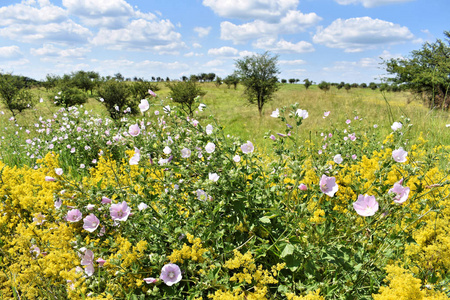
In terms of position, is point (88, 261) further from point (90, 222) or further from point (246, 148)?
point (246, 148)

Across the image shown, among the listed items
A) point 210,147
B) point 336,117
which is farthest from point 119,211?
point 336,117

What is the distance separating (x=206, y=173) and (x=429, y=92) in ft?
62.5

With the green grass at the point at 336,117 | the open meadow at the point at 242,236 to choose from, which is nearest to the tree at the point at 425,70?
the green grass at the point at 336,117

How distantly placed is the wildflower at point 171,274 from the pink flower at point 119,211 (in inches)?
16.5

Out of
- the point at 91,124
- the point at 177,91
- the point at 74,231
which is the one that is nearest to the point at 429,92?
the point at 177,91

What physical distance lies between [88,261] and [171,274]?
61 centimetres

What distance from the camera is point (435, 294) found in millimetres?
1457

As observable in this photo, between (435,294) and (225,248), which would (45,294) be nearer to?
(225,248)

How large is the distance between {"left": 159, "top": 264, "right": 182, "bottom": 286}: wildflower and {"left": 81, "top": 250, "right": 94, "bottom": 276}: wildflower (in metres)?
0.52

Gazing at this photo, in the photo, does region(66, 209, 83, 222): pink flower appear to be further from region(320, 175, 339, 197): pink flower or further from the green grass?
region(320, 175, 339, 197): pink flower

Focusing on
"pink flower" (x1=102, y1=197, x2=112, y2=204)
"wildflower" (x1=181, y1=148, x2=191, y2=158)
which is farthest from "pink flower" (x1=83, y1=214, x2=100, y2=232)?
"wildflower" (x1=181, y1=148, x2=191, y2=158)

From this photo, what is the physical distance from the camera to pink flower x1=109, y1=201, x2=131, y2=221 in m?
1.76

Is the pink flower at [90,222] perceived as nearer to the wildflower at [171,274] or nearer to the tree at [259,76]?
the wildflower at [171,274]

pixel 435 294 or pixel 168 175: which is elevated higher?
pixel 168 175
